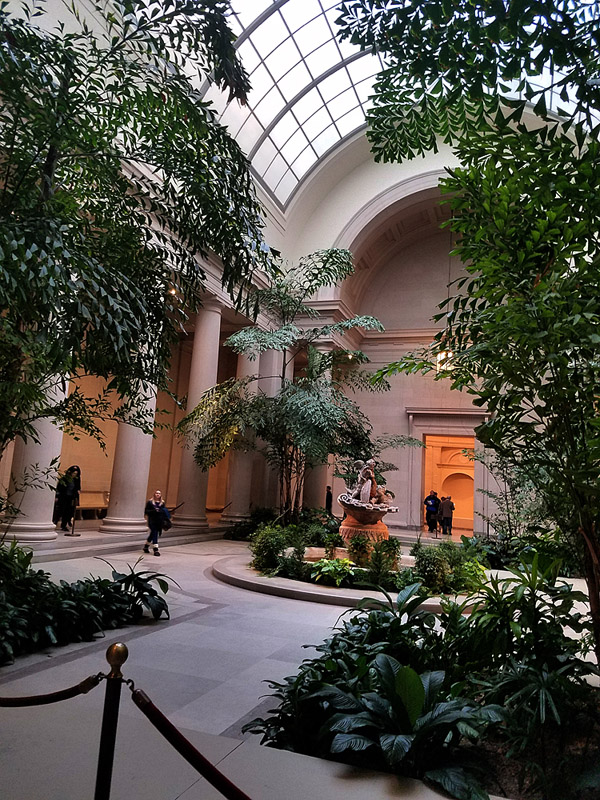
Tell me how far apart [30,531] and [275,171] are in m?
14.8

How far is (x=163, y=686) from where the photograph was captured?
14.2 feet

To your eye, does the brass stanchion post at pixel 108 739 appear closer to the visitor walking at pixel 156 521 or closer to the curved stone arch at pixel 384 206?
the visitor walking at pixel 156 521

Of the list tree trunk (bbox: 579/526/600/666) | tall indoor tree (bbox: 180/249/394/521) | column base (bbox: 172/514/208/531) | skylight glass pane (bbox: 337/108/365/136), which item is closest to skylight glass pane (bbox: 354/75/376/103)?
skylight glass pane (bbox: 337/108/365/136)

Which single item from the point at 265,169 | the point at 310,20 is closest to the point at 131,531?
the point at 265,169

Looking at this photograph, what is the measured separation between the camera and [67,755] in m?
2.79

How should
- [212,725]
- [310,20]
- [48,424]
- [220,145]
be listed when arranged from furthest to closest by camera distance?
1. [310,20]
2. [48,424]
3. [220,145]
4. [212,725]

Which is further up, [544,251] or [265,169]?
[265,169]

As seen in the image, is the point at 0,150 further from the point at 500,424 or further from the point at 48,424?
the point at 48,424

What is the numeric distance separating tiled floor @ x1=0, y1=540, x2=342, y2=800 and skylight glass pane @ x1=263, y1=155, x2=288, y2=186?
1489 centimetres

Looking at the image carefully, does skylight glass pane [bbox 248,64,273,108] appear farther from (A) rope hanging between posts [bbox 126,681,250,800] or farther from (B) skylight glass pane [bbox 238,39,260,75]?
(A) rope hanging between posts [bbox 126,681,250,800]

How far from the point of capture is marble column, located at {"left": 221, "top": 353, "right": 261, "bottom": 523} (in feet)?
58.3

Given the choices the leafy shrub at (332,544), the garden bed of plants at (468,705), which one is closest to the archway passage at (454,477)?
the leafy shrub at (332,544)

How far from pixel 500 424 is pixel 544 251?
115 cm

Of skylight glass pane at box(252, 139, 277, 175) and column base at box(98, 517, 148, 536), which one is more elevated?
skylight glass pane at box(252, 139, 277, 175)
